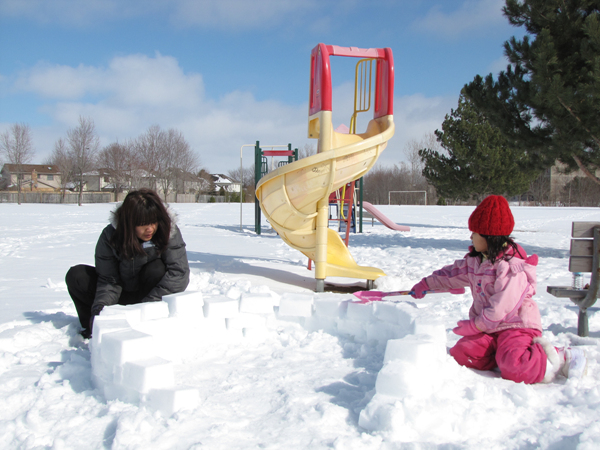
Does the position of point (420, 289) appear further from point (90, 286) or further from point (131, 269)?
point (90, 286)

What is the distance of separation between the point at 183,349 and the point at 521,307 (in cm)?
193

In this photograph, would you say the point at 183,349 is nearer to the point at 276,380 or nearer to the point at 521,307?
the point at 276,380

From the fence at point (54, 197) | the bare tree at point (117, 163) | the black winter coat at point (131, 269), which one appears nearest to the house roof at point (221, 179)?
the fence at point (54, 197)

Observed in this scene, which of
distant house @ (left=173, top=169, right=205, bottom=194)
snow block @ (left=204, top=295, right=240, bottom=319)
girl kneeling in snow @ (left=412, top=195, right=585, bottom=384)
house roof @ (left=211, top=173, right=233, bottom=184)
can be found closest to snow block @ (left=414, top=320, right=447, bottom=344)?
girl kneeling in snow @ (left=412, top=195, right=585, bottom=384)

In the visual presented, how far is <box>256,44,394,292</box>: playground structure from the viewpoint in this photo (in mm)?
4195

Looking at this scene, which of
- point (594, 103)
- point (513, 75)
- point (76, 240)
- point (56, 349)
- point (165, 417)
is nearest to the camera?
point (165, 417)

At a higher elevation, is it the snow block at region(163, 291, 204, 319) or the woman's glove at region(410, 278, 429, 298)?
the woman's glove at region(410, 278, 429, 298)

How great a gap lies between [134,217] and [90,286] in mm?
574

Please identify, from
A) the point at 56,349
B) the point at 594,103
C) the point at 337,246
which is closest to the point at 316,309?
the point at 56,349

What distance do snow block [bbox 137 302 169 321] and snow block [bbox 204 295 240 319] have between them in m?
0.25

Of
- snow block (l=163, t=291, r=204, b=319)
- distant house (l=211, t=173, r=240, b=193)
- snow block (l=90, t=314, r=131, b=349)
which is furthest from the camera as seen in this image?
distant house (l=211, t=173, r=240, b=193)

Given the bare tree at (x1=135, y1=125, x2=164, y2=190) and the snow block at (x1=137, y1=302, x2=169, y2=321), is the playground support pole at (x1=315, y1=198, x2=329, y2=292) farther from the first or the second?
the bare tree at (x1=135, y1=125, x2=164, y2=190)

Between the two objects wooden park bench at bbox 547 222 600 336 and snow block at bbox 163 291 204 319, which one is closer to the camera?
snow block at bbox 163 291 204 319

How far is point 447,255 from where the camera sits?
727 centimetres
